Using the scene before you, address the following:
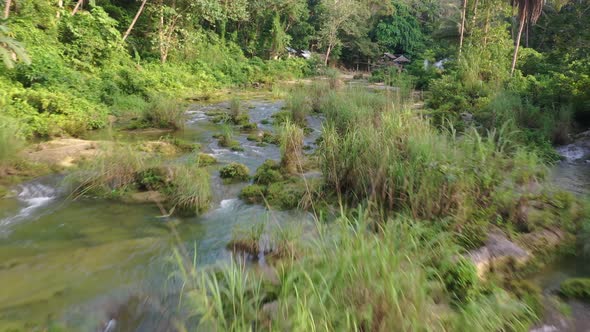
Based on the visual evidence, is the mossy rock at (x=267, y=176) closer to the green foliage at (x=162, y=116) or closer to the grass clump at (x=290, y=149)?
the grass clump at (x=290, y=149)

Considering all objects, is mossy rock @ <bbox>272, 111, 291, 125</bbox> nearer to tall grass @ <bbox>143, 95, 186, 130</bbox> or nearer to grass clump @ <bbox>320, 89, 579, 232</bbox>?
tall grass @ <bbox>143, 95, 186, 130</bbox>

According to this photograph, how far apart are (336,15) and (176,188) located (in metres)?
29.2

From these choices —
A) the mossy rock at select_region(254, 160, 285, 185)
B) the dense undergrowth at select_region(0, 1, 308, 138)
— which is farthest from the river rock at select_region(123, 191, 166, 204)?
the dense undergrowth at select_region(0, 1, 308, 138)

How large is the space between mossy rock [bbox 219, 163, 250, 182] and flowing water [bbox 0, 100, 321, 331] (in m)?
0.20

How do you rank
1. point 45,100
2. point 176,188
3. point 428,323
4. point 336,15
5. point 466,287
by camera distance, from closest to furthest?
1. point 428,323
2. point 466,287
3. point 176,188
4. point 45,100
5. point 336,15

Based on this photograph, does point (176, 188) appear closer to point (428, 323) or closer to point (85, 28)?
point (428, 323)

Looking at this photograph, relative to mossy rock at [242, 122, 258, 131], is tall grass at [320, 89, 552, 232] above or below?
above

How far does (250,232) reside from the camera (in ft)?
13.3

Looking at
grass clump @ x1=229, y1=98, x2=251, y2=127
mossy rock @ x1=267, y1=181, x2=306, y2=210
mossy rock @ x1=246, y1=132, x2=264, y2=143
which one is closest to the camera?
mossy rock @ x1=267, y1=181, x2=306, y2=210

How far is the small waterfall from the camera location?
4.88 m

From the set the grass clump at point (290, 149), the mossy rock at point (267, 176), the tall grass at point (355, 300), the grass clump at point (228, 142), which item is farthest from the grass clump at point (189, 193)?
the grass clump at point (228, 142)

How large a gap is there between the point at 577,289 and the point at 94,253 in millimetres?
4800

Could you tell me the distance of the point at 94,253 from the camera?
400cm

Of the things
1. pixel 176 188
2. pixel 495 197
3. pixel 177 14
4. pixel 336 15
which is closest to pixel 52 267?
pixel 176 188
